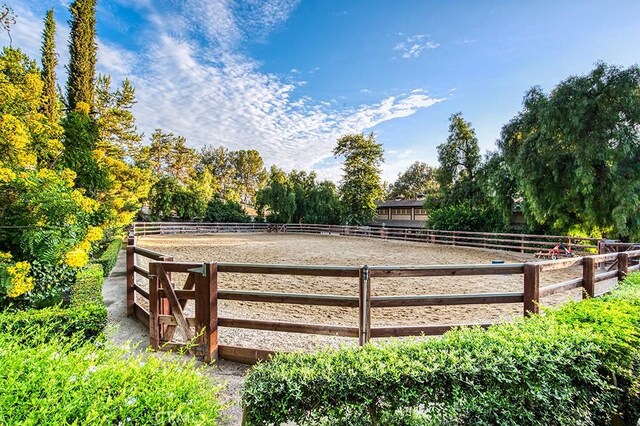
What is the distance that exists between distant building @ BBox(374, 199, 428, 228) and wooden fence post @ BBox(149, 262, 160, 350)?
30.8 m

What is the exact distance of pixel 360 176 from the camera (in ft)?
112

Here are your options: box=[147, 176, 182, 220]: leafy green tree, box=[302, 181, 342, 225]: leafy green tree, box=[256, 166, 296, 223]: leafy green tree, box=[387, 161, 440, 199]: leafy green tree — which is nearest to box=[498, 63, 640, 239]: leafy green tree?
box=[302, 181, 342, 225]: leafy green tree

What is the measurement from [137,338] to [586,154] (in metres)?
17.5

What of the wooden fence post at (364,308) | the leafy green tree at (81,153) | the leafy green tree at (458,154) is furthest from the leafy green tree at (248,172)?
the wooden fence post at (364,308)

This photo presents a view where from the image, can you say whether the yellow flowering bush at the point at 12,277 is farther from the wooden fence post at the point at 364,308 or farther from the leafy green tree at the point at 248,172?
the leafy green tree at the point at 248,172

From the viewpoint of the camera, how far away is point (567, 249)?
12.4 m

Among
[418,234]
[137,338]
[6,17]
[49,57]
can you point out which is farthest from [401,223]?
[6,17]

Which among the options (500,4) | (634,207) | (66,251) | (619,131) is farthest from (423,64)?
(66,251)

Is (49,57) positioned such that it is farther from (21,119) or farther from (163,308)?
(163,308)

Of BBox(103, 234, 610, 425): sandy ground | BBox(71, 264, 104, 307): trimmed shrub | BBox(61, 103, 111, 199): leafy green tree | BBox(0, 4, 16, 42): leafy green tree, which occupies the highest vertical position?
BBox(0, 4, 16, 42): leafy green tree

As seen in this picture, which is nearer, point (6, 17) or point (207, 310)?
point (207, 310)

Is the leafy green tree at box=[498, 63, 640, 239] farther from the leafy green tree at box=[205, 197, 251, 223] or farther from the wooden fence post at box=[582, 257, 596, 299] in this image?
the leafy green tree at box=[205, 197, 251, 223]

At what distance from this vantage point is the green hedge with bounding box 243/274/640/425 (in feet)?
5.49

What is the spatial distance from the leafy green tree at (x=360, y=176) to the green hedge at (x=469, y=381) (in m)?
30.0
